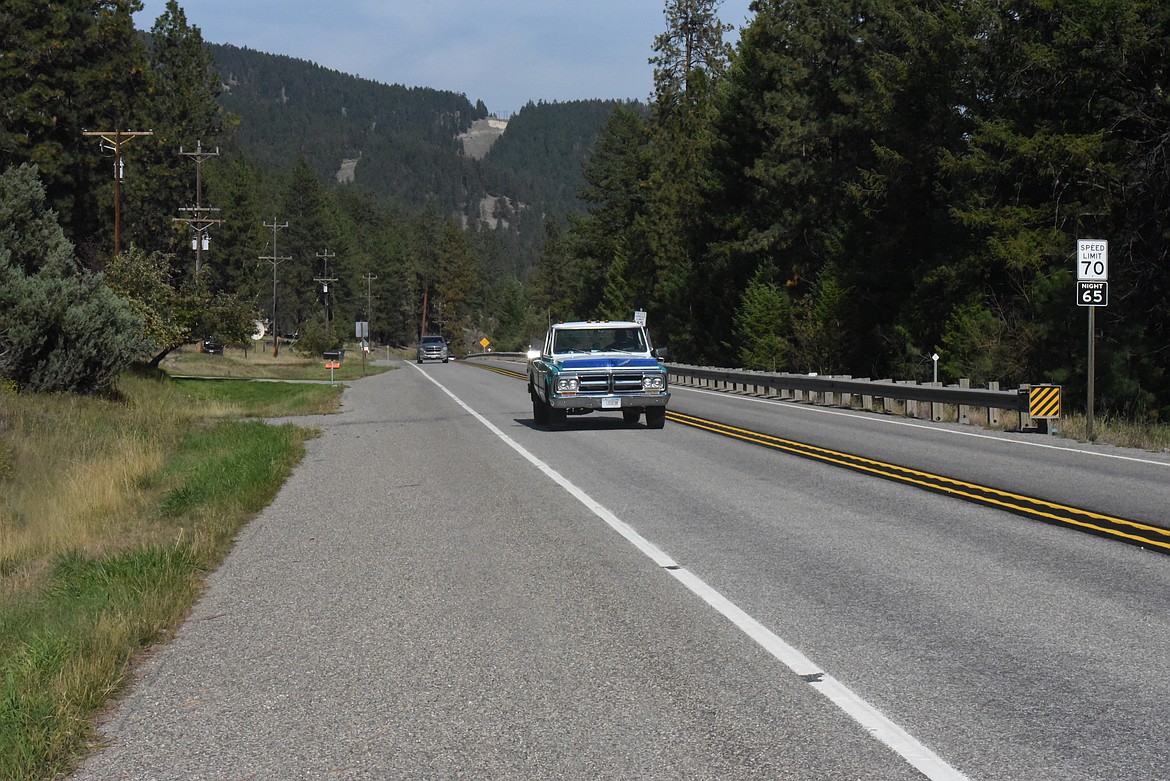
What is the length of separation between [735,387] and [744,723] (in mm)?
35292

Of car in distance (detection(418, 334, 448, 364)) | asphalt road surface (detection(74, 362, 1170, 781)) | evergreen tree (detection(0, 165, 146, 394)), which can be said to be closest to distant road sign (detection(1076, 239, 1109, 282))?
asphalt road surface (detection(74, 362, 1170, 781))

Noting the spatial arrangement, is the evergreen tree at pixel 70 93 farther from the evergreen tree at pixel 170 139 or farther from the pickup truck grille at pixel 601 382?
the pickup truck grille at pixel 601 382

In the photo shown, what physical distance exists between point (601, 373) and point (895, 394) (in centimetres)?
811

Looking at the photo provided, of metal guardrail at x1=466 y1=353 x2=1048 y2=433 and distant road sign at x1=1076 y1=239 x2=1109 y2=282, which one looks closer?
distant road sign at x1=1076 y1=239 x2=1109 y2=282

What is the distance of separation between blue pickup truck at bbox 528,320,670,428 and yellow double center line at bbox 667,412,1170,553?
2.91 metres

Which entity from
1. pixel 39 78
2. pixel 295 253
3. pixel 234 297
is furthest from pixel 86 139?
pixel 295 253

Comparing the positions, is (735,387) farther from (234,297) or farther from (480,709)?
(480,709)

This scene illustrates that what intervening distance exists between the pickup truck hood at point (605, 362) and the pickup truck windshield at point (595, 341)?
57cm

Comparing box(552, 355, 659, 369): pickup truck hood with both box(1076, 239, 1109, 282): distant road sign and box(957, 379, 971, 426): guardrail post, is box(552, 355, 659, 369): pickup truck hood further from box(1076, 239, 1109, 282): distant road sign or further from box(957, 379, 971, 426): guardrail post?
box(1076, 239, 1109, 282): distant road sign

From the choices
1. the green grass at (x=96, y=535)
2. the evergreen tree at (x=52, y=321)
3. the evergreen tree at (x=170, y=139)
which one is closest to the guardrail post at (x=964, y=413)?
the green grass at (x=96, y=535)

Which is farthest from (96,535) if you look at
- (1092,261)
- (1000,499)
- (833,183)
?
(833,183)

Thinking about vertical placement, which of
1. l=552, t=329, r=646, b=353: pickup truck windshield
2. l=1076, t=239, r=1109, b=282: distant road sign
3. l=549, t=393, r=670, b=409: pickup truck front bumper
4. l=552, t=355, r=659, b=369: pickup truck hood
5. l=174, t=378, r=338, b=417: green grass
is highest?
l=1076, t=239, r=1109, b=282: distant road sign

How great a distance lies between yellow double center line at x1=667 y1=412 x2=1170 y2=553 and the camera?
990 centimetres

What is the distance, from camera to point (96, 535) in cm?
1069
